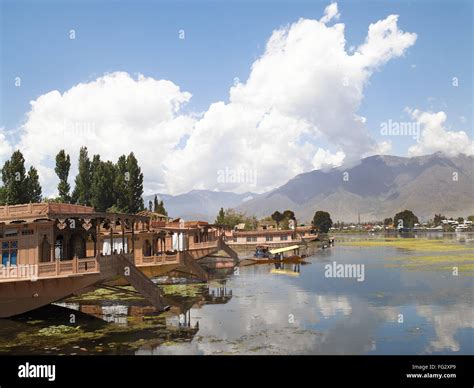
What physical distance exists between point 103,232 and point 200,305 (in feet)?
44.9

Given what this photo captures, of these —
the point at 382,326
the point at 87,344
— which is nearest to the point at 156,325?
the point at 87,344

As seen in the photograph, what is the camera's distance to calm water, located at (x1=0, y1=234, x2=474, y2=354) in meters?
20.4

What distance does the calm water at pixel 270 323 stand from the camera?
20.4m

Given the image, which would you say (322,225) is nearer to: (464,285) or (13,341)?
(464,285)

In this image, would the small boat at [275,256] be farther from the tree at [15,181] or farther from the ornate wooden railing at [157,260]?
the tree at [15,181]
